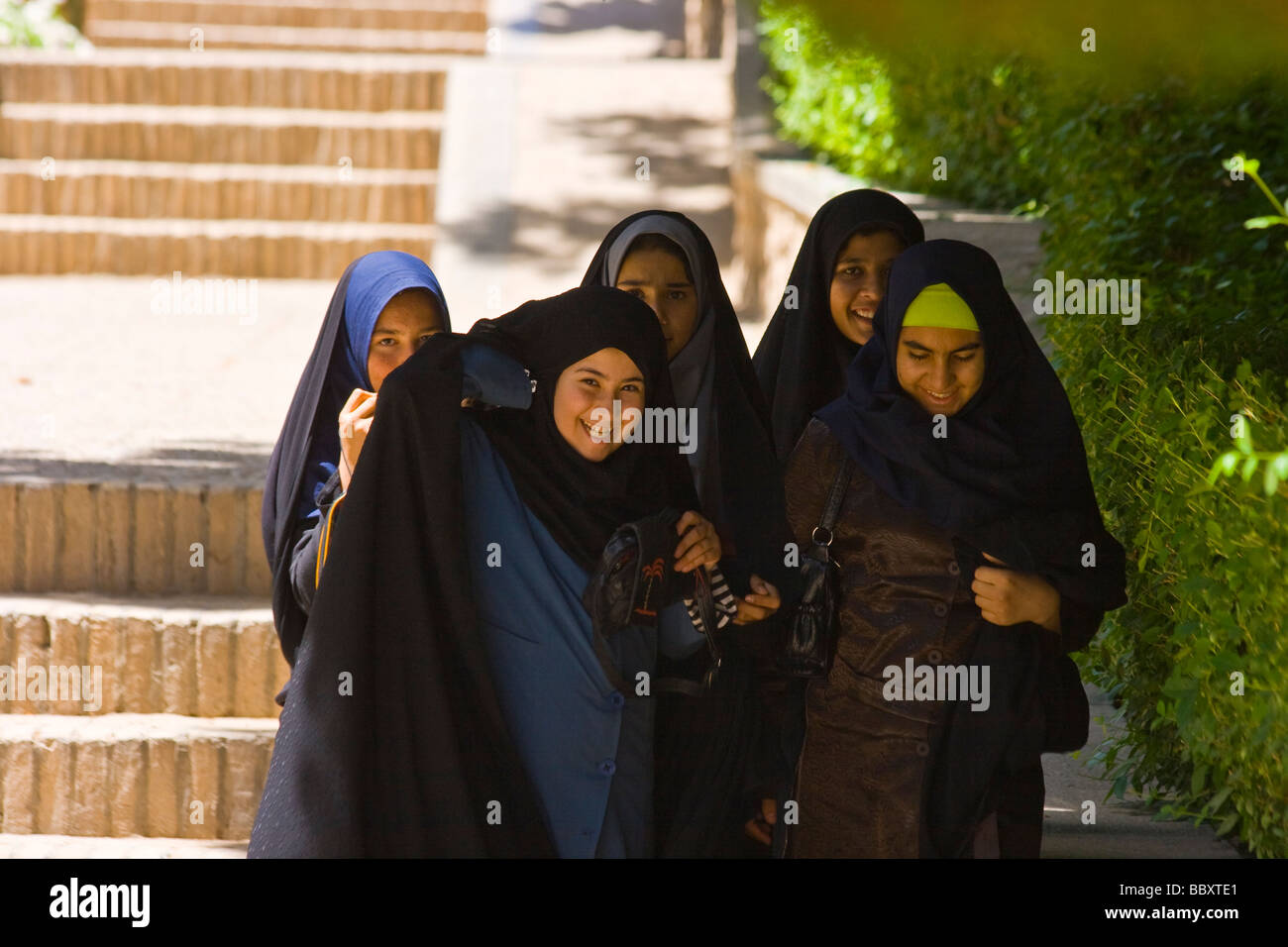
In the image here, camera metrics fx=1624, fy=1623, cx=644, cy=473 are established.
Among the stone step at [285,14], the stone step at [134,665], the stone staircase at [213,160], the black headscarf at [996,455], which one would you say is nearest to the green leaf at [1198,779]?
the black headscarf at [996,455]

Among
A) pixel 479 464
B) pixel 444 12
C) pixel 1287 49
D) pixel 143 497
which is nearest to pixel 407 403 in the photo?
pixel 479 464

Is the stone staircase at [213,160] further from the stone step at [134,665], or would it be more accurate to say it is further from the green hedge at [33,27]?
the stone step at [134,665]

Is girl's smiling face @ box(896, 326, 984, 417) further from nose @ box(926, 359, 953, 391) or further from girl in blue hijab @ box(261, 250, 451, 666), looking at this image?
girl in blue hijab @ box(261, 250, 451, 666)

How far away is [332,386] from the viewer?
3.17 metres

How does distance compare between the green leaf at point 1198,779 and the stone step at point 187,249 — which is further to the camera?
the stone step at point 187,249

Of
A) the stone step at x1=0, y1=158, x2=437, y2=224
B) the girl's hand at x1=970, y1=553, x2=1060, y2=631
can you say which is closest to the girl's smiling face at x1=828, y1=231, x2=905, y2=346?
the girl's hand at x1=970, y1=553, x2=1060, y2=631

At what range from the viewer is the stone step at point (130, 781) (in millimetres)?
4156

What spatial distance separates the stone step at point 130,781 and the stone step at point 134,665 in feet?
0.59

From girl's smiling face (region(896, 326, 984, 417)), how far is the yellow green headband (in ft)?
0.03

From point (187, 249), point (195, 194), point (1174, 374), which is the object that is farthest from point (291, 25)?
point (1174, 374)
